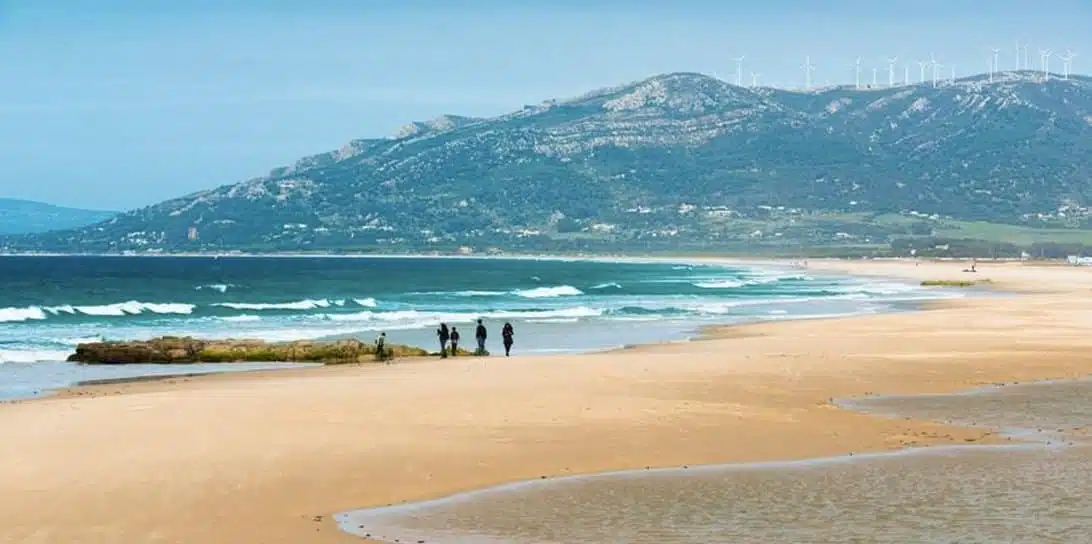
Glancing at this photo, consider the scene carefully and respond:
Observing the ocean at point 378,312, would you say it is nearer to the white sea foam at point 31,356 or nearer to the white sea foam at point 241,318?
the white sea foam at point 31,356

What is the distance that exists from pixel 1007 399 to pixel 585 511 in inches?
514

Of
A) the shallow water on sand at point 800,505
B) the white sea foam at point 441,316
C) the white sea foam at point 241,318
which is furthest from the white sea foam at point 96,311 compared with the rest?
the shallow water on sand at point 800,505

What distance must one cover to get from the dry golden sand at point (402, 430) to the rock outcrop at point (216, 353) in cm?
267

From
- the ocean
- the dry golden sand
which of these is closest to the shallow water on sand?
the dry golden sand

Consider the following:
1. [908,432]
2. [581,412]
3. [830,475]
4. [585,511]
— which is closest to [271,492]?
[585,511]

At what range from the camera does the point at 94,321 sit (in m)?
61.0

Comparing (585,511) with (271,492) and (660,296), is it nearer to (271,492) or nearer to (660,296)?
(271,492)

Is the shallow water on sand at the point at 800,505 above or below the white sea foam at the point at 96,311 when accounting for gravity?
above

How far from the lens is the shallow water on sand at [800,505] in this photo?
13.3 metres

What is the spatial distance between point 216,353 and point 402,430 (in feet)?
59.7

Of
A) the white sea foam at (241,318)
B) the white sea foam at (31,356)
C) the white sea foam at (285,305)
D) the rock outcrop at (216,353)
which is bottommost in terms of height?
the white sea foam at (241,318)

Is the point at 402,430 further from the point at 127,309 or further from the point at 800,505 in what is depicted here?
the point at 127,309

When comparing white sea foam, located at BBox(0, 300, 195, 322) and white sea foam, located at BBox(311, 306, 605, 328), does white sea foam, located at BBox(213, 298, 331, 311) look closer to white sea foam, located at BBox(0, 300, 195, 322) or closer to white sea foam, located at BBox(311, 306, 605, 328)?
white sea foam, located at BBox(0, 300, 195, 322)

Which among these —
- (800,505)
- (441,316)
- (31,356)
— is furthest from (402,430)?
(441,316)
